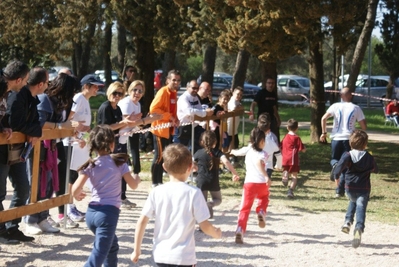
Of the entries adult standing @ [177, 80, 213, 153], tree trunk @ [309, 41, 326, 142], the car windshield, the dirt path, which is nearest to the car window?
the car windshield

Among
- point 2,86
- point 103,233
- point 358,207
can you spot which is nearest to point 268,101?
point 358,207

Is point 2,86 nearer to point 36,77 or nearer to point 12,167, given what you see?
point 36,77

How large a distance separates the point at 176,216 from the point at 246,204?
154 inches

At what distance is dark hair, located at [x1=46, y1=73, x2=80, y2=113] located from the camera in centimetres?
913

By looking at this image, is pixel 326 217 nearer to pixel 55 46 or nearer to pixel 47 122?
pixel 47 122

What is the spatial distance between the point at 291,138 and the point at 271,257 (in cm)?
491

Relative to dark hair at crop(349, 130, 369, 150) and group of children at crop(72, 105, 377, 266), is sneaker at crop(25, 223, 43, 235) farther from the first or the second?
dark hair at crop(349, 130, 369, 150)

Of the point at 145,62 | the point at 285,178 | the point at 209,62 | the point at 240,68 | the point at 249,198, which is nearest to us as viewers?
the point at 249,198

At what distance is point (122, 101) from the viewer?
1164 centimetres

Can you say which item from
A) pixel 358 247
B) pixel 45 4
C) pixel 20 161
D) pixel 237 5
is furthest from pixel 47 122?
pixel 45 4

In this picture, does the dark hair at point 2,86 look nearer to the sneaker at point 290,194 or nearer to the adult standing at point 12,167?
the adult standing at point 12,167

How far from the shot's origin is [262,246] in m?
9.09

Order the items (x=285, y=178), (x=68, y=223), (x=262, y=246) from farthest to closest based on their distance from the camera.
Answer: (x=285, y=178) < (x=68, y=223) < (x=262, y=246)

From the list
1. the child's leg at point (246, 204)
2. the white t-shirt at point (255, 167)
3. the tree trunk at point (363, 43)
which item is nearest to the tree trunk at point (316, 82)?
the tree trunk at point (363, 43)
